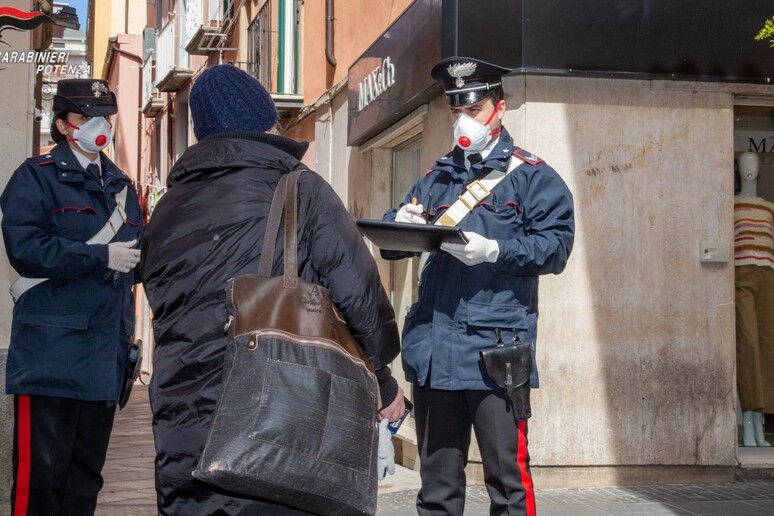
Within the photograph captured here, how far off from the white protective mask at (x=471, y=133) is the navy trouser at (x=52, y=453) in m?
1.78

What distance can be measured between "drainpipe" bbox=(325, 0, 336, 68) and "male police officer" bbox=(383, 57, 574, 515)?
25.2ft

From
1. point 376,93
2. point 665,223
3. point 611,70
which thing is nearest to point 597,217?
point 665,223

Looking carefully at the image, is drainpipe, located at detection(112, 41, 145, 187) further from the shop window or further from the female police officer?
the female police officer

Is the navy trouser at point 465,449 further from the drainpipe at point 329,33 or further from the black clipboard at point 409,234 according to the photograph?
the drainpipe at point 329,33

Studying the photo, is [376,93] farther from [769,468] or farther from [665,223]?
[769,468]

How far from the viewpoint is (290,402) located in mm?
2766

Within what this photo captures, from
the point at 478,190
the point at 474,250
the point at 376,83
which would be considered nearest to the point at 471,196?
the point at 478,190

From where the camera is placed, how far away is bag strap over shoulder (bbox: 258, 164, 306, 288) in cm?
296

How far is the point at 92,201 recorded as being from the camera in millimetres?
4625

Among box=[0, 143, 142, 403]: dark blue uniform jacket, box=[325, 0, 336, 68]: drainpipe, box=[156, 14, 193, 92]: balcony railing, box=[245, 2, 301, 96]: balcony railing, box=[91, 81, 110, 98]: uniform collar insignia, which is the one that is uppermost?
box=[156, 14, 193, 92]: balcony railing

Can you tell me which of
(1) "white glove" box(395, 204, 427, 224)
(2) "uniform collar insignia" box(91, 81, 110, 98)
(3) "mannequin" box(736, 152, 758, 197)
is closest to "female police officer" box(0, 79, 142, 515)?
(2) "uniform collar insignia" box(91, 81, 110, 98)

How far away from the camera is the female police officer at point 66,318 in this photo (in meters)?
4.30

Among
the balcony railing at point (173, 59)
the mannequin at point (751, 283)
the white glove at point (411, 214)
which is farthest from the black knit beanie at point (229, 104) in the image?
the balcony railing at point (173, 59)

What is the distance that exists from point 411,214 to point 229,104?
1.20 metres
